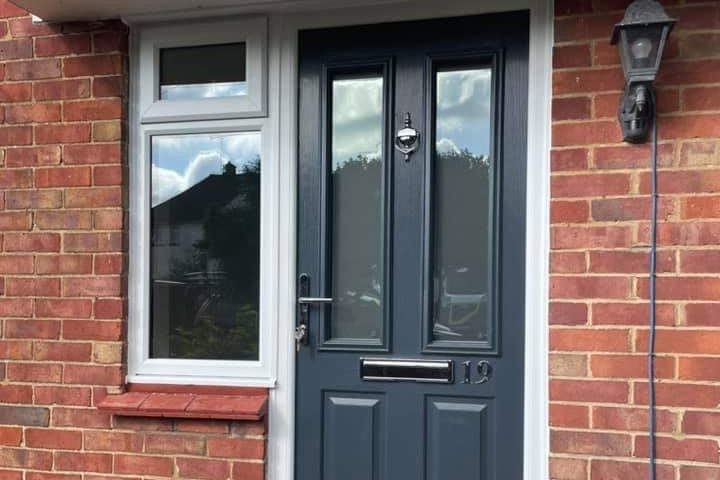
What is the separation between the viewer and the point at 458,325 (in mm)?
2342

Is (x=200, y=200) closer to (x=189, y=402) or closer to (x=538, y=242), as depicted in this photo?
(x=189, y=402)

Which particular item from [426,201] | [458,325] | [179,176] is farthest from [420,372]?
[179,176]

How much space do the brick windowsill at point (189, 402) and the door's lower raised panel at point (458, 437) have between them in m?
0.67

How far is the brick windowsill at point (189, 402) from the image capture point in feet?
7.79

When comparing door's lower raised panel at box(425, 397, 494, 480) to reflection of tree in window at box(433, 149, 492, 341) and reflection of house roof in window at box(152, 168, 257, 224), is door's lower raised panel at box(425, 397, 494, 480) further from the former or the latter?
reflection of house roof in window at box(152, 168, 257, 224)

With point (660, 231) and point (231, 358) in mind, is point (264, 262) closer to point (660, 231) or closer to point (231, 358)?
point (231, 358)

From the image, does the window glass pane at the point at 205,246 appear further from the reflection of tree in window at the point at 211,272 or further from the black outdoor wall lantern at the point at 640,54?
the black outdoor wall lantern at the point at 640,54

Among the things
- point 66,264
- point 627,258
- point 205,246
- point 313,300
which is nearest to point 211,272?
point 205,246

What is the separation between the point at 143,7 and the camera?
94.0 inches

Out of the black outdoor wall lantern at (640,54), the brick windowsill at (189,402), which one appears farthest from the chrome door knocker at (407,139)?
the brick windowsill at (189,402)

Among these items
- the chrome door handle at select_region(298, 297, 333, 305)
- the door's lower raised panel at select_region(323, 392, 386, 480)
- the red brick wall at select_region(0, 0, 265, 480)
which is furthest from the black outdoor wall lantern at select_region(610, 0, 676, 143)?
the red brick wall at select_region(0, 0, 265, 480)

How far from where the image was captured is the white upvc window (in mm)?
2465

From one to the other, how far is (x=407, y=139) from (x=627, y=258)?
0.90 m

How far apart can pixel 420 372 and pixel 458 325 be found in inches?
9.1
